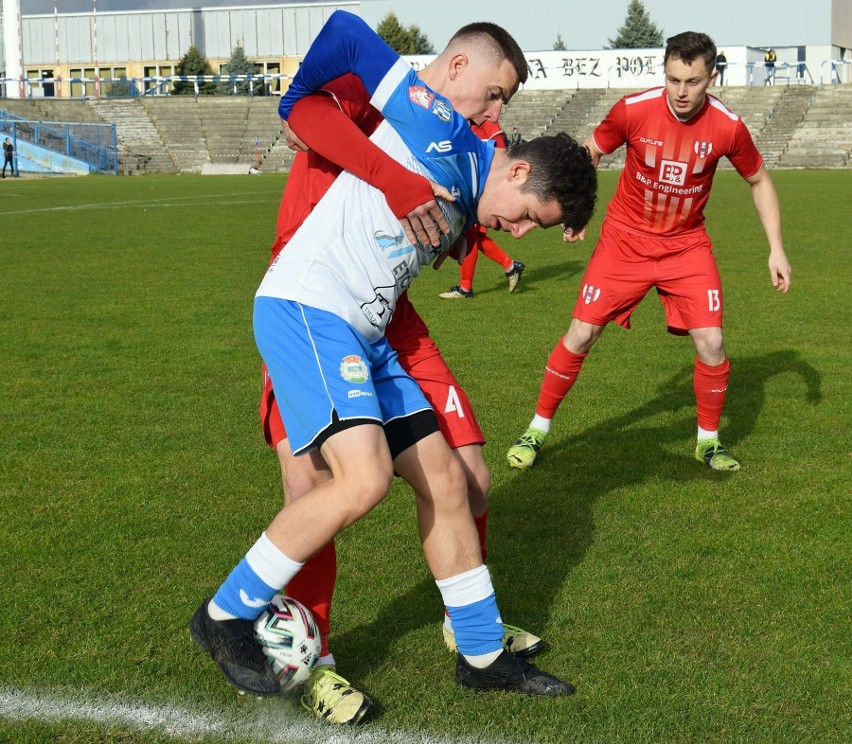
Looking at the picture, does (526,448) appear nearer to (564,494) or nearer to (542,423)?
(542,423)

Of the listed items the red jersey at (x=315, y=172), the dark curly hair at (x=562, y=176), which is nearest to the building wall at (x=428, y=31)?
the red jersey at (x=315, y=172)

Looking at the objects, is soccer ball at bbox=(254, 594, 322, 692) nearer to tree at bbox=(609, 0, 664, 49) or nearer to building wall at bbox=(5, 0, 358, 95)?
tree at bbox=(609, 0, 664, 49)

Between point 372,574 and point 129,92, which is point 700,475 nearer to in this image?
point 372,574

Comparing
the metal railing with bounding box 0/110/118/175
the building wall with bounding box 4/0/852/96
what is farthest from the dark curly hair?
the building wall with bounding box 4/0/852/96

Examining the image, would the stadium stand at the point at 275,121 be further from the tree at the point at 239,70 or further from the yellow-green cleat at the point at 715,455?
the yellow-green cleat at the point at 715,455

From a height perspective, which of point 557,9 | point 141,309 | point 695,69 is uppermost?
point 557,9

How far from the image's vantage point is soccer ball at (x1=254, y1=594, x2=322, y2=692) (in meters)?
3.21

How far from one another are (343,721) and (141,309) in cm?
826

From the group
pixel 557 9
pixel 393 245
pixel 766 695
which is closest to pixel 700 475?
pixel 766 695

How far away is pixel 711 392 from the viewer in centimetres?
607

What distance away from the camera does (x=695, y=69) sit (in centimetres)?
558

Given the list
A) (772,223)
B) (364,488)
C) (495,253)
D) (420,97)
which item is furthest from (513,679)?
(495,253)

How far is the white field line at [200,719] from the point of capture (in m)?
3.13

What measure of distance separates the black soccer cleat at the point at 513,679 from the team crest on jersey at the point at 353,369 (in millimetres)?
990
